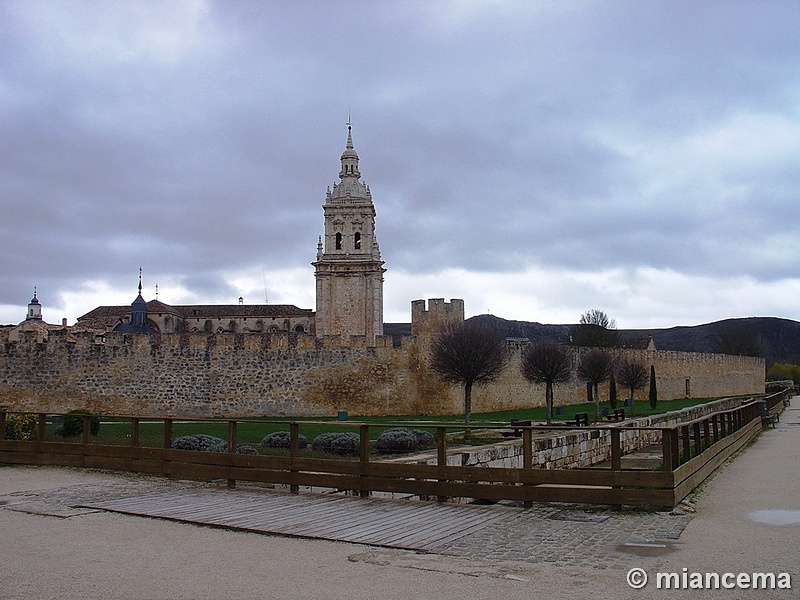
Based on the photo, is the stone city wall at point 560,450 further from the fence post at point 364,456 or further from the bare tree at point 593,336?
the bare tree at point 593,336

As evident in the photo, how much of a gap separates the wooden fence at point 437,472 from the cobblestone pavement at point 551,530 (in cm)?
21

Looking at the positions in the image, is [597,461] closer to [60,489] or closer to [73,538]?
[60,489]

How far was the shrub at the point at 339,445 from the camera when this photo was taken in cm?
1359

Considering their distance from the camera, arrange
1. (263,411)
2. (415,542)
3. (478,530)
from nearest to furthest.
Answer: (415,542), (478,530), (263,411)

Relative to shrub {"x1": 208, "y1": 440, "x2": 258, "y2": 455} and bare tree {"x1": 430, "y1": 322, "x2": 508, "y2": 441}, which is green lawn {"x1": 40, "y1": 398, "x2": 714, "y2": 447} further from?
bare tree {"x1": 430, "y1": 322, "x2": 508, "y2": 441}

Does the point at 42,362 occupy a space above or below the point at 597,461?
above

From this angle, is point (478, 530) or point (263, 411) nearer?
point (478, 530)

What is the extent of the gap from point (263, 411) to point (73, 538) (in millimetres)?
24871

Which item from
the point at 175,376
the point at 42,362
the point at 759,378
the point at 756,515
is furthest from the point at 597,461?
the point at 759,378

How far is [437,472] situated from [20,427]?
9667 mm

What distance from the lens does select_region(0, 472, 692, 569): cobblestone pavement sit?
6.11 m

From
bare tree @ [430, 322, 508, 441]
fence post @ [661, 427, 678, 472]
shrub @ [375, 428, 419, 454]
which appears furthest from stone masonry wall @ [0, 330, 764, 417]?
fence post @ [661, 427, 678, 472]

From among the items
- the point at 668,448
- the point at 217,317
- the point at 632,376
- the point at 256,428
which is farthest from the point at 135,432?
the point at 217,317

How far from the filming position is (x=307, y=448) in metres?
14.6
